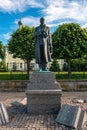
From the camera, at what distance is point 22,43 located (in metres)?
26.8

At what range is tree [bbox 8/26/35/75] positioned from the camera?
26.5 m

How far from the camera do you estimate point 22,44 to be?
87.6 feet

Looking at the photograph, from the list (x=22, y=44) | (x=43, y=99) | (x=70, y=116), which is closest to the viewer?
(x=70, y=116)

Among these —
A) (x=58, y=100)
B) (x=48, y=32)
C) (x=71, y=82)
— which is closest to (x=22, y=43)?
(x=71, y=82)

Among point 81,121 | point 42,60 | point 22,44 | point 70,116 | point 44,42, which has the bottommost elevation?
point 81,121

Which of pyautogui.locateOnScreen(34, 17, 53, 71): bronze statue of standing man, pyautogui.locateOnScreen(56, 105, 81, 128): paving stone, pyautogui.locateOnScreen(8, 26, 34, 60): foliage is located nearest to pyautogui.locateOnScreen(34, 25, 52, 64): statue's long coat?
pyautogui.locateOnScreen(34, 17, 53, 71): bronze statue of standing man

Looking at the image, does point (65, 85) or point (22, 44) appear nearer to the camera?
point (65, 85)

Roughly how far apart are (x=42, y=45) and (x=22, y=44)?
45.5ft

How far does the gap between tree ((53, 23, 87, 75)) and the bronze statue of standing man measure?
12.5 m

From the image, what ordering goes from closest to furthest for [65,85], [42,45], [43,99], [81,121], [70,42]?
[81,121], [43,99], [42,45], [65,85], [70,42]

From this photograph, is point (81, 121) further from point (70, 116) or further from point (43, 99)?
point (43, 99)

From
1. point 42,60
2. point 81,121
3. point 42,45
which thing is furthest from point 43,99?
point 81,121

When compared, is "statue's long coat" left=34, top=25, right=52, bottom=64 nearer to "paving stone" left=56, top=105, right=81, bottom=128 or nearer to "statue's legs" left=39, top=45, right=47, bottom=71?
"statue's legs" left=39, top=45, right=47, bottom=71

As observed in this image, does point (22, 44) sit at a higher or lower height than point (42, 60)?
higher
